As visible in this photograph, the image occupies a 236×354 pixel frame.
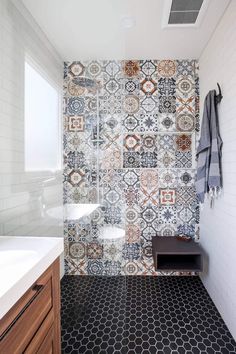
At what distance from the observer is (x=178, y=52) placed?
232 centimetres

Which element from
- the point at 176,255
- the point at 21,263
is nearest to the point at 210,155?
the point at 176,255

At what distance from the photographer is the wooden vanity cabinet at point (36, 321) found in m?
0.74

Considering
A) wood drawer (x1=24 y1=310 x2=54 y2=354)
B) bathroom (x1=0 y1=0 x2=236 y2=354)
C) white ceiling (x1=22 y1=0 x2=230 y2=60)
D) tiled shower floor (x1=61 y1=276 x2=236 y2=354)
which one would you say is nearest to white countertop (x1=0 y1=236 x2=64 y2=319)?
bathroom (x1=0 y1=0 x2=236 y2=354)

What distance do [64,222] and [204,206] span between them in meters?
1.50

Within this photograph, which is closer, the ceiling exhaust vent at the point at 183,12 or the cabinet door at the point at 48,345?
the cabinet door at the point at 48,345

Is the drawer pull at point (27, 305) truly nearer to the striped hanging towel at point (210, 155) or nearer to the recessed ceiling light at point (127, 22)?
the striped hanging towel at point (210, 155)

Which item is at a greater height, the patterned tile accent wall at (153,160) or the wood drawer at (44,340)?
the patterned tile accent wall at (153,160)

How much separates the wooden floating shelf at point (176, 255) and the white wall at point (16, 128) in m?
1.13

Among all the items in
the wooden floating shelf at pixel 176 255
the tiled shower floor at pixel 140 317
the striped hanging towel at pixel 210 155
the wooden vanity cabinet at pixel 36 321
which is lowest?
the tiled shower floor at pixel 140 317

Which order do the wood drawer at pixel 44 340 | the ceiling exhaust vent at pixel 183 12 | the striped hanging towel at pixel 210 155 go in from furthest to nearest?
the striped hanging towel at pixel 210 155
the ceiling exhaust vent at pixel 183 12
the wood drawer at pixel 44 340

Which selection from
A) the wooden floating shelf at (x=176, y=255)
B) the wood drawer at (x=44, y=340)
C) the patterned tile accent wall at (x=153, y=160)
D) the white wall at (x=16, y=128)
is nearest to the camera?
the wood drawer at (x=44, y=340)

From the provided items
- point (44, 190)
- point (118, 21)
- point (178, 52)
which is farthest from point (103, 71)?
point (44, 190)

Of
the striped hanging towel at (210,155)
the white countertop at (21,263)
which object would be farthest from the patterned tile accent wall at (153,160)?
the white countertop at (21,263)

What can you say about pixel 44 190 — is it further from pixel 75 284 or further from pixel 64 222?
pixel 75 284
